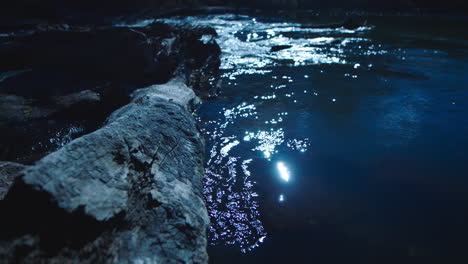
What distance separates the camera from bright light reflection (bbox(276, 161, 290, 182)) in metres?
4.75

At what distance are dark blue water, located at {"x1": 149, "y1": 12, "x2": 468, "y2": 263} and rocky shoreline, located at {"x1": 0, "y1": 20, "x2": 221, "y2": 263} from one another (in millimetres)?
686

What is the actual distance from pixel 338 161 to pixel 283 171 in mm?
1082

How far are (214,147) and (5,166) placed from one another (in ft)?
10.2

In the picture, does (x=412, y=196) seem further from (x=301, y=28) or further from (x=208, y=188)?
(x=301, y=28)

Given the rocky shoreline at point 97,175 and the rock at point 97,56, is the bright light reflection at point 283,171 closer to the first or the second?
the rocky shoreline at point 97,175

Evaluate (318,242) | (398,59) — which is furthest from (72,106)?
(398,59)

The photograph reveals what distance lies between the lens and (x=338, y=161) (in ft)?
17.1

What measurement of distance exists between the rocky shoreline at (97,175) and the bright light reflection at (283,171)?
1.33 m

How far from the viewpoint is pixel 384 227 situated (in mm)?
3852

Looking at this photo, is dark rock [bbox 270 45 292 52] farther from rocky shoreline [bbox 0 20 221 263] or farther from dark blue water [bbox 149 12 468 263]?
rocky shoreline [bbox 0 20 221 263]

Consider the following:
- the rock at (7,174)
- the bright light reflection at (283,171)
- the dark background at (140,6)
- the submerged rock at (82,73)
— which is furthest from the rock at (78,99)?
the dark background at (140,6)

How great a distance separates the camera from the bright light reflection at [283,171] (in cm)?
475

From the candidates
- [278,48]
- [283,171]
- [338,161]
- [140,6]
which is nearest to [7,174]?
[283,171]

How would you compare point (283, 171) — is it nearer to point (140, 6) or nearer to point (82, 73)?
point (82, 73)
